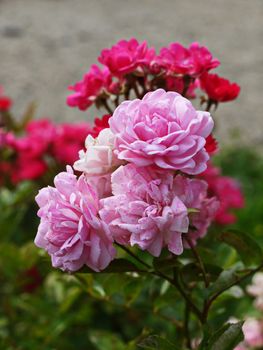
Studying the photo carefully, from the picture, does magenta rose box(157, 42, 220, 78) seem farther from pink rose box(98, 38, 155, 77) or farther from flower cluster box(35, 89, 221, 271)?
flower cluster box(35, 89, 221, 271)

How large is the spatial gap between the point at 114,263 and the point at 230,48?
4948mm

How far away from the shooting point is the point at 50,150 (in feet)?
7.04

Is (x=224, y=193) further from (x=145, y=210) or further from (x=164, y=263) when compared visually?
(x=145, y=210)

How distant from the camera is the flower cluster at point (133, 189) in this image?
80 centimetres

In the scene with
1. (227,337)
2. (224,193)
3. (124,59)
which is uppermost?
(124,59)

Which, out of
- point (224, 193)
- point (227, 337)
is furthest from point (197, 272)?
point (224, 193)

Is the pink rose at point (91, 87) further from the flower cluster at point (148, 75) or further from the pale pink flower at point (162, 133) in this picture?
the pale pink flower at point (162, 133)

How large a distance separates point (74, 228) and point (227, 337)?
0.23m

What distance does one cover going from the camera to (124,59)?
1015 mm

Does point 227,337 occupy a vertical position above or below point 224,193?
above

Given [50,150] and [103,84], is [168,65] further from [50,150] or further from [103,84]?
[50,150]

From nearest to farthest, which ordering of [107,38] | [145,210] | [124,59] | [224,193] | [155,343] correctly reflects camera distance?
[145,210] < [155,343] < [124,59] < [224,193] < [107,38]

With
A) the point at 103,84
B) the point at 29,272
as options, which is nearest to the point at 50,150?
the point at 29,272

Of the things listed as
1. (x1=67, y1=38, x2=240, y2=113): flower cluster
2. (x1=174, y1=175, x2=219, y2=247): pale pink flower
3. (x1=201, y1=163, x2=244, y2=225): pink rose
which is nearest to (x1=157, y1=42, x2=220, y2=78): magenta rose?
(x1=67, y1=38, x2=240, y2=113): flower cluster
